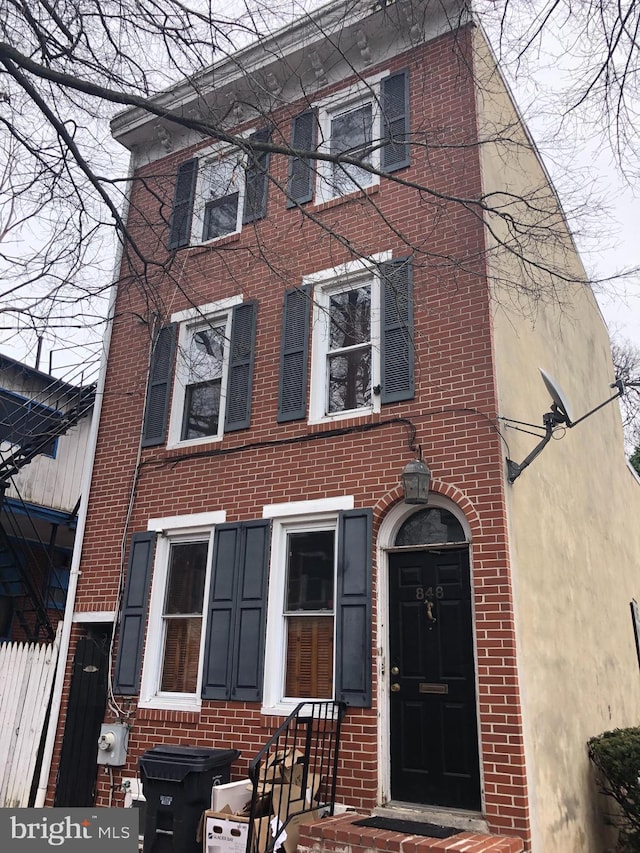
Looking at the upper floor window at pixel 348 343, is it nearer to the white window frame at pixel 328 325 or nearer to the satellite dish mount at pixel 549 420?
the white window frame at pixel 328 325

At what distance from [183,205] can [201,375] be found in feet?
8.50

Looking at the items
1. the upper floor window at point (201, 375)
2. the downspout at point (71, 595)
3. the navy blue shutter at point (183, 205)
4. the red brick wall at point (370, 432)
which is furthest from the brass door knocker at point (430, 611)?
the navy blue shutter at point (183, 205)

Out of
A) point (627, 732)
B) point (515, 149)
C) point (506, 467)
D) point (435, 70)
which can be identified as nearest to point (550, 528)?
point (506, 467)

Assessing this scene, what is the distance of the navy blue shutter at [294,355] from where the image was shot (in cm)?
762

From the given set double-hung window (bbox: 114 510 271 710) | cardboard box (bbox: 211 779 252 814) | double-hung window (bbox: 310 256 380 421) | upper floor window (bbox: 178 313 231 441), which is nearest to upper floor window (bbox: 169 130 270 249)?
upper floor window (bbox: 178 313 231 441)

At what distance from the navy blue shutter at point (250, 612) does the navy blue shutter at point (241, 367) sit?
1.31 meters

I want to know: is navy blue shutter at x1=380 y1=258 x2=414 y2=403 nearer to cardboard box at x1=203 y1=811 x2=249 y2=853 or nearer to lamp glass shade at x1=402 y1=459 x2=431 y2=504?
lamp glass shade at x1=402 y1=459 x2=431 y2=504

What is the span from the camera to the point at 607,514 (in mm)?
10602

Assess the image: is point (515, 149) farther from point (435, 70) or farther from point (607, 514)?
point (607, 514)

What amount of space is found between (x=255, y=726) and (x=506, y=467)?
3.46m

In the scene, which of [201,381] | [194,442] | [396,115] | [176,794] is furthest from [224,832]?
[396,115]

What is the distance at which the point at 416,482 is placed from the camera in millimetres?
6281

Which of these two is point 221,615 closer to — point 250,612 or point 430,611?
point 250,612

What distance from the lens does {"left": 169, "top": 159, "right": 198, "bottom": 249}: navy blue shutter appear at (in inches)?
374
